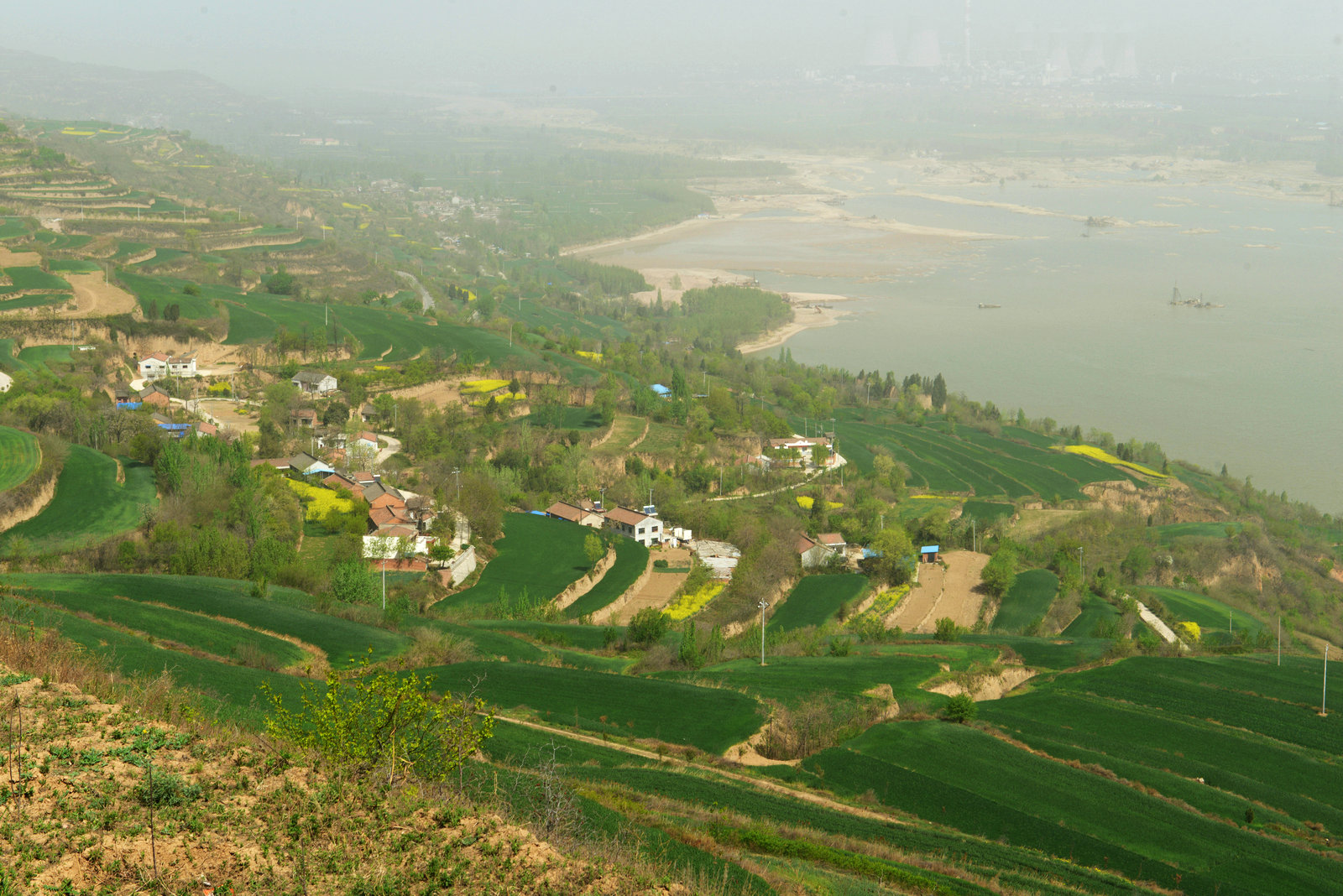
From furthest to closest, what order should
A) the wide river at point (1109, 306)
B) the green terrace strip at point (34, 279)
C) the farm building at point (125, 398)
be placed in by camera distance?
the wide river at point (1109, 306), the green terrace strip at point (34, 279), the farm building at point (125, 398)

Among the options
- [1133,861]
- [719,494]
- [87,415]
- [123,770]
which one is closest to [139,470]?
[87,415]

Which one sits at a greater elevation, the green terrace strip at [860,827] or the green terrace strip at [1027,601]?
the green terrace strip at [860,827]

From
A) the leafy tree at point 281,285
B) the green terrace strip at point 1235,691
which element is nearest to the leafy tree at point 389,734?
the green terrace strip at point 1235,691

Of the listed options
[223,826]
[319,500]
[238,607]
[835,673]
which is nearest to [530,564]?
[319,500]

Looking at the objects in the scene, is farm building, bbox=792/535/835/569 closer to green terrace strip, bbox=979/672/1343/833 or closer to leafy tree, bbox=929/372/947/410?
green terrace strip, bbox=979/672/1343/833

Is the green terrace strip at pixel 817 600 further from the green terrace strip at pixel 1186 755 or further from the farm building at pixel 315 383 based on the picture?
the farm building at pixel 315 383

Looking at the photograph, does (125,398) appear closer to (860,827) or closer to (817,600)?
(817,600)

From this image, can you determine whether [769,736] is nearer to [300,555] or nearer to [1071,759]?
[1071,759]
